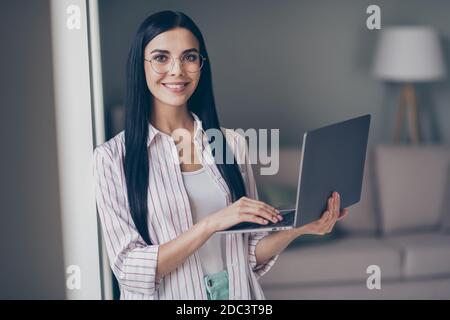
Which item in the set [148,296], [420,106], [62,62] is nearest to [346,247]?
[420,106]

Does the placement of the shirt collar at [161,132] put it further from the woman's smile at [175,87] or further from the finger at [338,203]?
the finger at [338,203]

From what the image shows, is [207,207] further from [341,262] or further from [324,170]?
[341,262]

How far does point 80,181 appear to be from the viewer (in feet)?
5.06

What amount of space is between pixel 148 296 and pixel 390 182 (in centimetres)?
77

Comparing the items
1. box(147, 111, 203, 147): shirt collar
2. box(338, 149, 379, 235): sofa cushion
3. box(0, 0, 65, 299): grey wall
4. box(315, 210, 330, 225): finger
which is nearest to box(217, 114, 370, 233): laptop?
box(315, 210, 330, 225): finger

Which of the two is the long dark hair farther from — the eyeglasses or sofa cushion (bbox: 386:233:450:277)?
sofa cushion (bbox: 386:233:450:277)

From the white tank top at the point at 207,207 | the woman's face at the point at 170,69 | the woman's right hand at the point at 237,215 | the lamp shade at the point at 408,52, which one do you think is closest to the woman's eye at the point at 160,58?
the woman's face at the point at 170,69

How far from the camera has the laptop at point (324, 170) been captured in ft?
3.93

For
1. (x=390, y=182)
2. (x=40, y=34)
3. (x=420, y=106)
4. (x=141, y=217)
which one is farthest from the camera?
(x=390, y=182)

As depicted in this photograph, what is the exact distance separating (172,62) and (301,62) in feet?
1.27

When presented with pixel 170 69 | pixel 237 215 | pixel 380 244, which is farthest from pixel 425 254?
pixel 170 69

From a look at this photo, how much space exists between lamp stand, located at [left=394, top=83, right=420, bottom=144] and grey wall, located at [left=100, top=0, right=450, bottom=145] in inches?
0.9

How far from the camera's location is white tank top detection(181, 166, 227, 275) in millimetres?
1310
